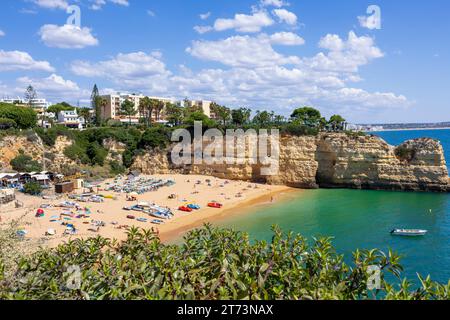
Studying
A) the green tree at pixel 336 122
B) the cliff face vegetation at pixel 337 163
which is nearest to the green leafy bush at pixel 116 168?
the cliff face vegetation at pixel 337 163

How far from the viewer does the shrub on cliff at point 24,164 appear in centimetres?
4683

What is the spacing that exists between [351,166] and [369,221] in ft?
59.2

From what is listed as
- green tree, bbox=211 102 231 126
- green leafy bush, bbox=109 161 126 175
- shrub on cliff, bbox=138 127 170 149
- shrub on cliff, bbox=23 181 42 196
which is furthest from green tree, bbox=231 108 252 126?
shrub on cliff, bbox=23 181 42 196

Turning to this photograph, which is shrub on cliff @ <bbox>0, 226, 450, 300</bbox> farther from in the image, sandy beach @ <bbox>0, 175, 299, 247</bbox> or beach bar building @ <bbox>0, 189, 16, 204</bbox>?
beach bar building @ <bbox>0, 189, 16, 204</bbox>

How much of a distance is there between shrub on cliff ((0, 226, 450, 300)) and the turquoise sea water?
41.2 feet

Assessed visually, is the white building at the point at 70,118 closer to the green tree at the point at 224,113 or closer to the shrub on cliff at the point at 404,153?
the green tree at the point at 224,113

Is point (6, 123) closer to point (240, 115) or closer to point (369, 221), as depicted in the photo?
point (240, 115)

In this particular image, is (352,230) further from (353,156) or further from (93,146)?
(93,146)

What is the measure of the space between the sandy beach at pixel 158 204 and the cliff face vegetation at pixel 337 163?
2.43 metres

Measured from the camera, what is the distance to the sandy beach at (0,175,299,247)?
29688mm

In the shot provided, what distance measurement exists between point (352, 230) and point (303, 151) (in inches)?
897
